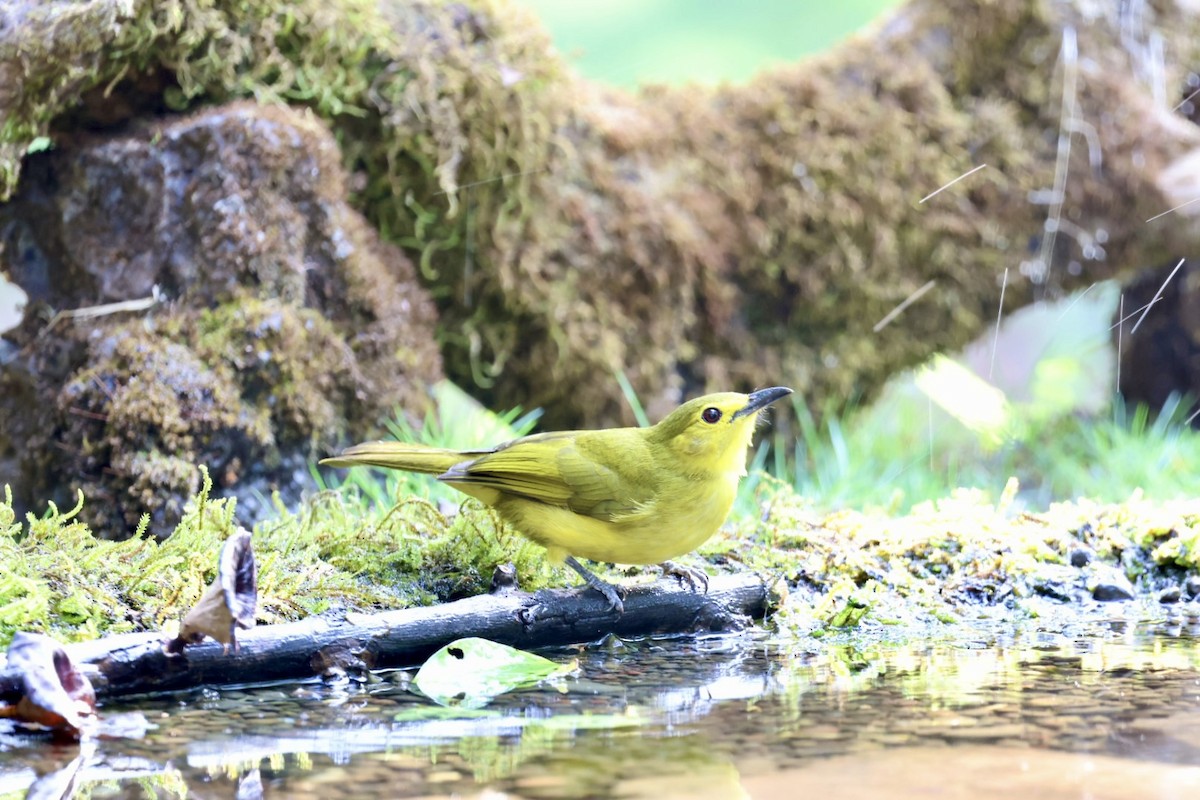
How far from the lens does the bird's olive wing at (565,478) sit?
3662 millimetres

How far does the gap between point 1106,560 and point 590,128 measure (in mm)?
3773

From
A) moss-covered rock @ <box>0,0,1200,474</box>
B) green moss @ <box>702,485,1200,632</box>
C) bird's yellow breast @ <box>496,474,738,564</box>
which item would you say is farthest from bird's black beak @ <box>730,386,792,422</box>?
moss-covered rock @ <box>0,0,1200,474</box>

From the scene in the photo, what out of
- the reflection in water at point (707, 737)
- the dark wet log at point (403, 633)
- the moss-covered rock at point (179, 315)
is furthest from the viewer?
the moss-covered rock at point (179, 315)

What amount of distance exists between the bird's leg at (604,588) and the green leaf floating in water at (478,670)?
395 millimetres

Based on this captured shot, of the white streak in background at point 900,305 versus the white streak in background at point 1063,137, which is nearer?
the white streak in background at point 900,305

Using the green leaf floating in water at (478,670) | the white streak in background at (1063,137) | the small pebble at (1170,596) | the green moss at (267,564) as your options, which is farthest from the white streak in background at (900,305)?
the green leaf floating in water at (478,670)

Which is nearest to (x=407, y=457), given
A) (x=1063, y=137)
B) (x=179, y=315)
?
(x=179, y=315)

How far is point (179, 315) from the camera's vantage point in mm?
5027

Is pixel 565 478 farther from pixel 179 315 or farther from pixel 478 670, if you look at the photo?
pixel 179 315

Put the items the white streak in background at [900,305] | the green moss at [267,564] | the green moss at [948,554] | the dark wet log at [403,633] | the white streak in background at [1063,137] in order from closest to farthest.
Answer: the dark wet log at [403,633]
the green moss at [267,564]
the green moss at [948,554]
the white streak in background at [900,305]
the white streak in background at [1063,137]

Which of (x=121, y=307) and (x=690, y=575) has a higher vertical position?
(x=121, y=307)

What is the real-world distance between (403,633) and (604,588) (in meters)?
0.70

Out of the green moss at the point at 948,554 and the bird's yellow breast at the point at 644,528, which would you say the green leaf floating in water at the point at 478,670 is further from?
the green moss at the point at 948,554

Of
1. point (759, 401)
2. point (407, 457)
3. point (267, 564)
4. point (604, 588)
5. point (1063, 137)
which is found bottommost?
point (604, 588)
